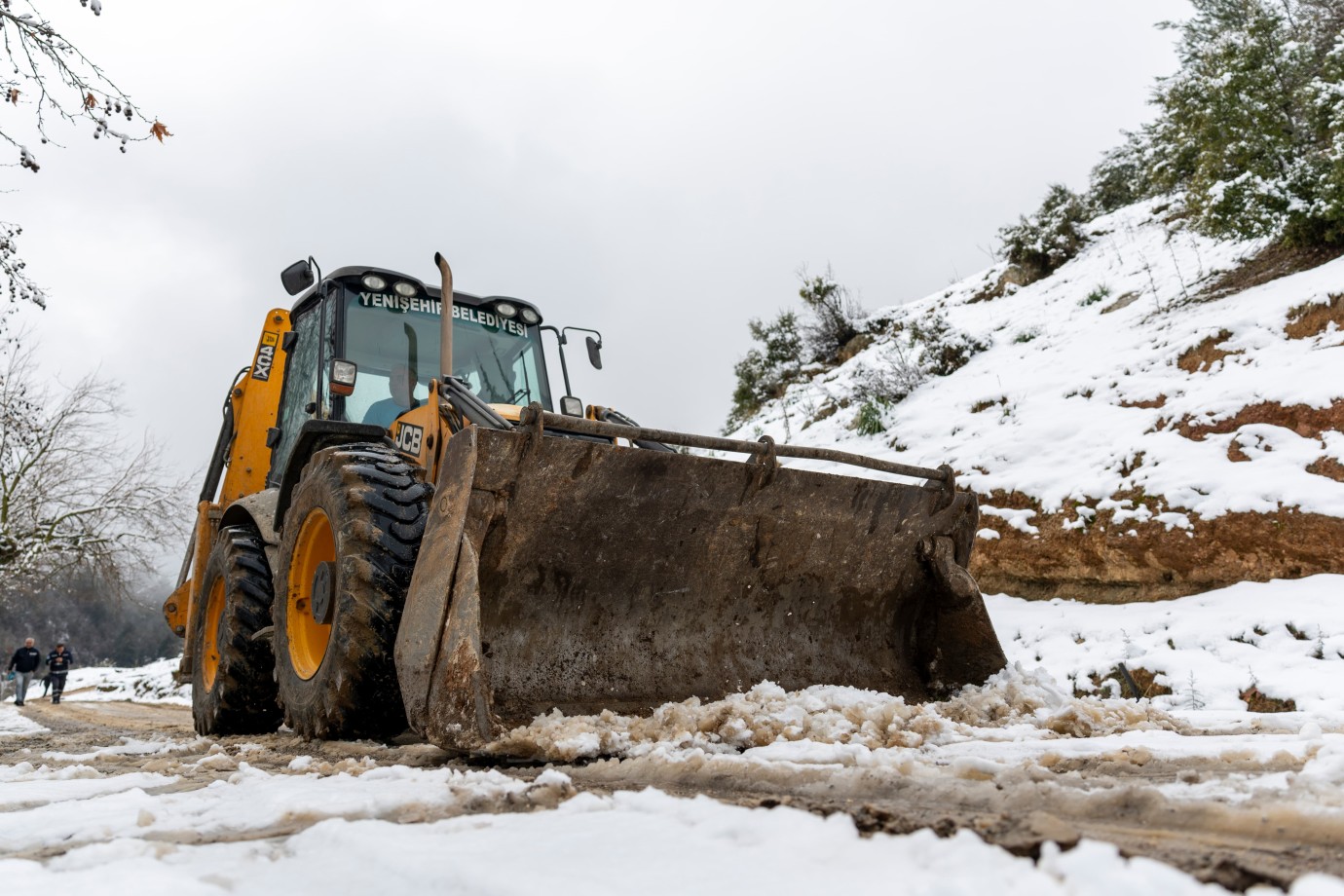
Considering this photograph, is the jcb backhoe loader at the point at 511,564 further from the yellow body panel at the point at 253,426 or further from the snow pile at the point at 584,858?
the snow pile at the point at 584,858

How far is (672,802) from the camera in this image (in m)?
1.97

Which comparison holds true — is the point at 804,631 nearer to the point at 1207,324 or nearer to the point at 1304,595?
the point at 1304,595

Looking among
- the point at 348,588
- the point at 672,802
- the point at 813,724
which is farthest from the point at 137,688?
the point at 672,802

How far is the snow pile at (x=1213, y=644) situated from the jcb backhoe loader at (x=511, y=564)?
2091 mm

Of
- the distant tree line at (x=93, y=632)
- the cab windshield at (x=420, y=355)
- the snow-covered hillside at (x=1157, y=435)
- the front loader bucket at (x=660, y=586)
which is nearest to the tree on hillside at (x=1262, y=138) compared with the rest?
the snow-covered hillside at (x=1157, y=435)

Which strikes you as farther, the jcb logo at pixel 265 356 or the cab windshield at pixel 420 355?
the jcb logo at pixel 265 356

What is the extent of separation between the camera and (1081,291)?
13.7 meters

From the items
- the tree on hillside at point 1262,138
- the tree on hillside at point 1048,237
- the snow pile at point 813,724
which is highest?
the tree on hillside at point 1048,237

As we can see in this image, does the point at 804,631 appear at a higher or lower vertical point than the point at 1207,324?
lower

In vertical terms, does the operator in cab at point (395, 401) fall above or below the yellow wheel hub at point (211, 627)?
above

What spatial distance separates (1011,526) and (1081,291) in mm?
6921

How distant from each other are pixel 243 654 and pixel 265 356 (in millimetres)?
2451

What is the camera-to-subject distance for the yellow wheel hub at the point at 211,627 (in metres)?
5.69

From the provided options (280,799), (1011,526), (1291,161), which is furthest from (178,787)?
(1291,161)
